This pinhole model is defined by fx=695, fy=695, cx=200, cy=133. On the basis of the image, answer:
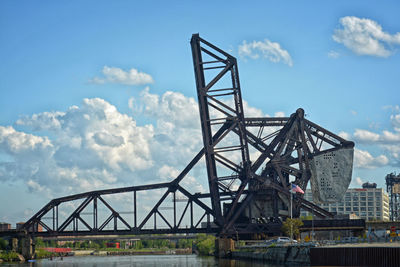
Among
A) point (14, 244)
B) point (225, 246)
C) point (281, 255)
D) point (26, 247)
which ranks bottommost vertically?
point (26, 247)

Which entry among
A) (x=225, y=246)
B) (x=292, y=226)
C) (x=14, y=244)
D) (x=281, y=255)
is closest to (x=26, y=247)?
(x=14, y=244)

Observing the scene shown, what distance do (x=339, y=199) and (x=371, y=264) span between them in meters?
51.2

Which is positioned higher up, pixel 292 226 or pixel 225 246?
pixel 292 226

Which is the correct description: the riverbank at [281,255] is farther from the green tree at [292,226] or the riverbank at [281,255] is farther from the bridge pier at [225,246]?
the green tree at [292,226]


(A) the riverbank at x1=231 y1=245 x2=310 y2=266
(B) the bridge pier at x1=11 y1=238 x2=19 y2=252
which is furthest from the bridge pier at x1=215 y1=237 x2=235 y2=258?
(B) the bridge pier at x1=11 y1=238 x2=19 y2=252

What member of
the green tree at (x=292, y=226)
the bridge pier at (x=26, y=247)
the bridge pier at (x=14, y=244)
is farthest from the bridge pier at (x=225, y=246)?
the bridge pier at (x=14, y=244)

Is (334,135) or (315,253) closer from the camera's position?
(315,253)

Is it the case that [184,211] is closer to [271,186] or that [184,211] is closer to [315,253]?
[271,186]

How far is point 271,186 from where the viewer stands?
340ft

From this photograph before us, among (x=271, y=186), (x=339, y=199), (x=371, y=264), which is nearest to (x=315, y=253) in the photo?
(x=371, y=264)

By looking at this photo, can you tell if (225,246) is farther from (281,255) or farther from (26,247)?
(26,247)

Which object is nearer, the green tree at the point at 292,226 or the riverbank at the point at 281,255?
the riverbank at the point at 281,255

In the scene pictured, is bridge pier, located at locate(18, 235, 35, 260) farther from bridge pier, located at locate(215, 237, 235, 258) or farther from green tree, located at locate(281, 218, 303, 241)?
green tree, located at locate(281, 218, 303, 241)

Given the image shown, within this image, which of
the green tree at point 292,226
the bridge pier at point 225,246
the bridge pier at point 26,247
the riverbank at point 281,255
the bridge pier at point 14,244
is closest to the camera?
the riverbank at point 281,255
